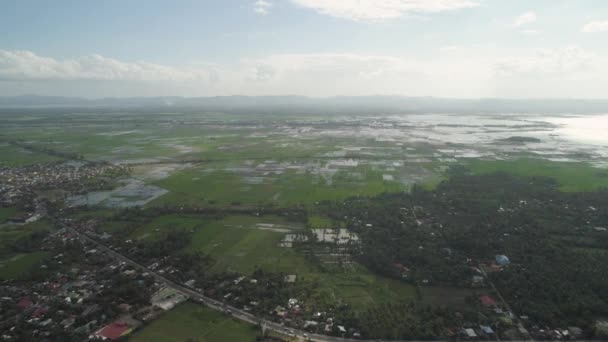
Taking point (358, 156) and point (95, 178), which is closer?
point (95, 178)

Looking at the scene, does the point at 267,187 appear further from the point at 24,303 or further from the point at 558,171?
the point at 558,171

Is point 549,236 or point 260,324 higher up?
point 549,236

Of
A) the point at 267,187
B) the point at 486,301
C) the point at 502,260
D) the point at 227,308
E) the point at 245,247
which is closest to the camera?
the point at 227,308

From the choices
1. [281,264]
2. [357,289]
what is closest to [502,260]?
[357,289]

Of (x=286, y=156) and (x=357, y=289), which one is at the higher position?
(x=286, y=156)

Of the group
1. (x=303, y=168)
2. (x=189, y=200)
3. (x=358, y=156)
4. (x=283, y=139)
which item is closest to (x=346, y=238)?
(x=189, y=200)

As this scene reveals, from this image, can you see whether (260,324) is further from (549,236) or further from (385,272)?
(549,236)
